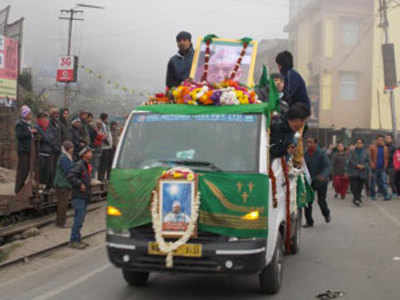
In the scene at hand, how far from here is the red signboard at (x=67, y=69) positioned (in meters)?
31.0

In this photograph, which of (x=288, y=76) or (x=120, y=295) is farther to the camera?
(x=288, y=76)

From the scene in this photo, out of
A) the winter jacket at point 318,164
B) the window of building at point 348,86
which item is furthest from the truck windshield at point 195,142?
the window of building at point 348,86

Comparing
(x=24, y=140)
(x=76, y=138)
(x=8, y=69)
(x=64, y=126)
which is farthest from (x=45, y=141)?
(x=8, y=69)

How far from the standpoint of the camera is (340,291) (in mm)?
6023

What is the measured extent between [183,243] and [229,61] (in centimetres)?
313

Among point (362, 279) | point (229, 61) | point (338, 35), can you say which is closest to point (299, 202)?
point (362, 279)

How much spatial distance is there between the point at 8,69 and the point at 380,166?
14443 mm

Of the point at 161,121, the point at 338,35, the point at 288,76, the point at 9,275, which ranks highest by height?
the point at 338,35

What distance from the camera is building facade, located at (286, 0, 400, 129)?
37375mm

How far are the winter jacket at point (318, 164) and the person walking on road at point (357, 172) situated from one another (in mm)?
4612

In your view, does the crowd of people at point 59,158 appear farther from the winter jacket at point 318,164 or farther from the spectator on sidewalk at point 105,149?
the winter jacket at point 318,164

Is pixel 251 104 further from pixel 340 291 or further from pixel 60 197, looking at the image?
pixel 60 197

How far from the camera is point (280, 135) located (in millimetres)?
6051

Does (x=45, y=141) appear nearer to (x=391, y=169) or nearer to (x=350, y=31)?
(x=391, y=169)
